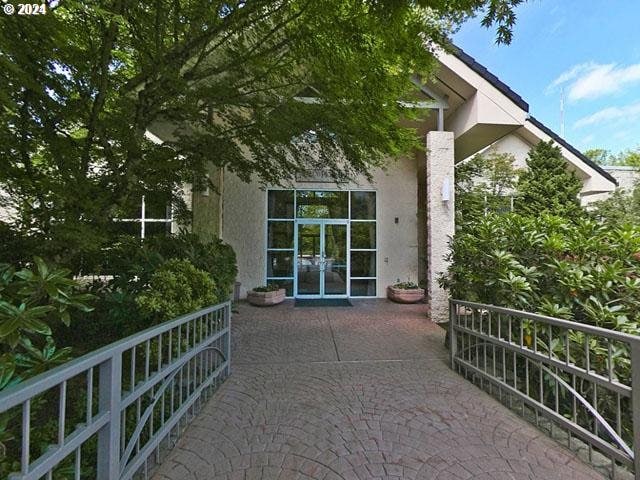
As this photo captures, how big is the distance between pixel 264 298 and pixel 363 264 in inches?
135

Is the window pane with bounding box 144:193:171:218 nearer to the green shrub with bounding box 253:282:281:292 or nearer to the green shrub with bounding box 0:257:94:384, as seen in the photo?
the green shrub with bounding box 0:257:94:384

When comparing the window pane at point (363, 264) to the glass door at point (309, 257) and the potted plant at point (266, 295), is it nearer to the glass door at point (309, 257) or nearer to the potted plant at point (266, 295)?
the glass door at point (309, 257)

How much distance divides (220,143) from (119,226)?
2.35 meters

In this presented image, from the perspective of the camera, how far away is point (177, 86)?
4.03 m

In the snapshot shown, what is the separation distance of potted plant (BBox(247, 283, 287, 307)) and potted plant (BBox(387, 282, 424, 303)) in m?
3.32

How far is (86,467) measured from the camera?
2375mm

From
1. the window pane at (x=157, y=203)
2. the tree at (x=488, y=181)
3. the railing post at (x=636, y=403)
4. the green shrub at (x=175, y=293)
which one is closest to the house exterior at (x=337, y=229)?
the tree at (x=488, y=181)

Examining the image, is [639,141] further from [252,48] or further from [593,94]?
[252,48]

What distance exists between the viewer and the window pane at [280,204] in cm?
1048

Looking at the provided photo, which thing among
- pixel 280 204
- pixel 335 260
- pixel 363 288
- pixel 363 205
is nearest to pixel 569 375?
pixel 363 288

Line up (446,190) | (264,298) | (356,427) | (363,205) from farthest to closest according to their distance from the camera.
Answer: (363,205)
(264,298)
(446,190)
(356,427)

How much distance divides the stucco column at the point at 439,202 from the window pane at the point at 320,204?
3.34 meters

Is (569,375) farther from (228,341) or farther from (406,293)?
(406,293)

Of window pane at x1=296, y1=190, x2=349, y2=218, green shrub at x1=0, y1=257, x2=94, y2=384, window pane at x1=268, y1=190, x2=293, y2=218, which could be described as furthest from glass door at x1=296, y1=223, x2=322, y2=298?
green shrub at x1=0, y1=257, x2=94, y2=384
